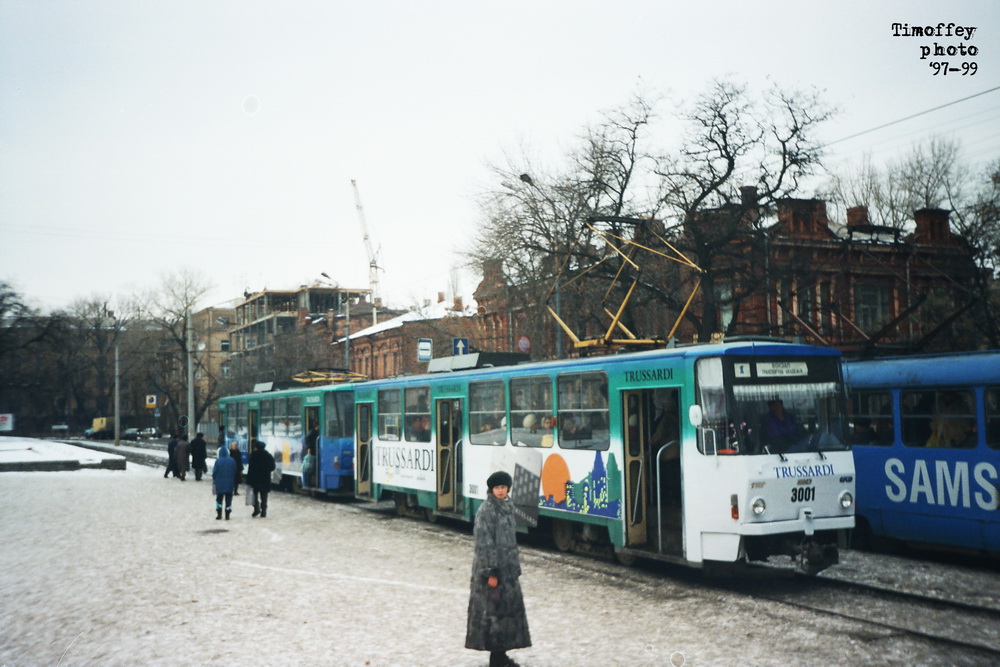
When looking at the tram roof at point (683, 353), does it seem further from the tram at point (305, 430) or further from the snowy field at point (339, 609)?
the tram at point (305, 430)

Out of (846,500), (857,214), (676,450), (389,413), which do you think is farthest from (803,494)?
(857,214)

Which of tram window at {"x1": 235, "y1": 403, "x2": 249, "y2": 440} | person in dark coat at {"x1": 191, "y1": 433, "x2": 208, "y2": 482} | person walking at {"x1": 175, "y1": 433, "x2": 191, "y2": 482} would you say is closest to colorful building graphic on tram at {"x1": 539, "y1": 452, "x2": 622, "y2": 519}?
tram window at {"x1": 235, "y1": 403, "x2": 249, "y2": 440}

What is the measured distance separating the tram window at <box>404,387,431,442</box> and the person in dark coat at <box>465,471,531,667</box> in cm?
1098

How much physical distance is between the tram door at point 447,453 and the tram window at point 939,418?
25.8 ft

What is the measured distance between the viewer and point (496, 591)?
762 centimetres

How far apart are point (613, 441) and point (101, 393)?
9513 cm

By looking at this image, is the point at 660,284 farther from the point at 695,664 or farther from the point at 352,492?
the point at 695,664

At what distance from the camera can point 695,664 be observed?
310 inches

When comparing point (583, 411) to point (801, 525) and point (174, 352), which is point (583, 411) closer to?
point (801, 525)

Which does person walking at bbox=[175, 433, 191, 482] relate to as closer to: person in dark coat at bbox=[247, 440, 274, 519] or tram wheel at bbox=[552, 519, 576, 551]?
person in dark coat at bbox=[247, 440, 274, 519]

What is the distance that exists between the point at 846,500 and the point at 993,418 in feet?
7.74

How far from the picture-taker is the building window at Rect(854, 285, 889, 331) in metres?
43.6

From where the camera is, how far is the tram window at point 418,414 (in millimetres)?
18734

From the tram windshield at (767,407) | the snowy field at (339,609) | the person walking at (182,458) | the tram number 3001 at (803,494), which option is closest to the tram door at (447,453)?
the snowy field at (339,609)
